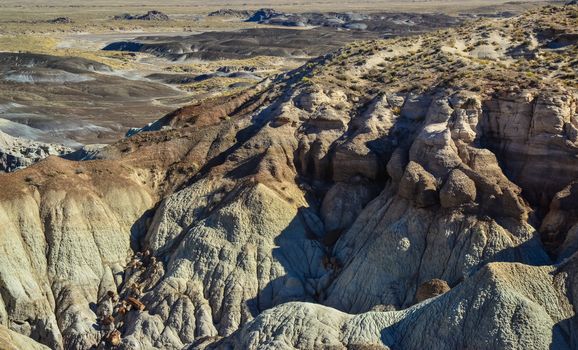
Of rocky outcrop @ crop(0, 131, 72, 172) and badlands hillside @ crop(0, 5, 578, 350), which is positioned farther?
rocky outcrop @ crop(0, 131, 72, 172)

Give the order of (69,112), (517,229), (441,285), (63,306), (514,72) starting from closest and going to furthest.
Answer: (441,285)
(517,229)
(63,306)
(514,72)
(69,112)

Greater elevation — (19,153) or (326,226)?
(326,226)

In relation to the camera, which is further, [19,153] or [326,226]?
[19,153]

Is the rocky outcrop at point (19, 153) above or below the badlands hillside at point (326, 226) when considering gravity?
below

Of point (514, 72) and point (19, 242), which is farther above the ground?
point (514, 72)

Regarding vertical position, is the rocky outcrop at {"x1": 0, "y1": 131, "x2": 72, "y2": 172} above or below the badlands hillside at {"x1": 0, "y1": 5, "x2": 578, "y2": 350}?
below

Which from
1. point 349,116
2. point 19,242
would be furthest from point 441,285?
point 19,242

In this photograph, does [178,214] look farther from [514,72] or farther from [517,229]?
[514,72]

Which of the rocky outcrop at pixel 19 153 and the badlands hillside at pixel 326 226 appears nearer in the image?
the badlands hillside at pixel 326 226
